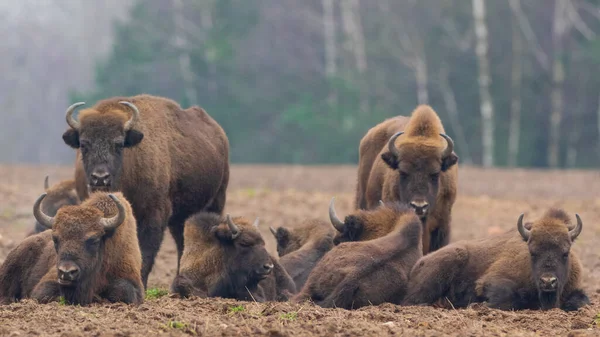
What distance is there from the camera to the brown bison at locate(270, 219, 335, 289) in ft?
39.9

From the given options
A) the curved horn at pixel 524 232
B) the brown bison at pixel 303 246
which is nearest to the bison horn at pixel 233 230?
the brown bison at pixel 303 246

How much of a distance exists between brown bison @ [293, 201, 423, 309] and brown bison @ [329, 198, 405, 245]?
1.42 feet

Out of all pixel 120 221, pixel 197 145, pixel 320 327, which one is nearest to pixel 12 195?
pixel 197 145

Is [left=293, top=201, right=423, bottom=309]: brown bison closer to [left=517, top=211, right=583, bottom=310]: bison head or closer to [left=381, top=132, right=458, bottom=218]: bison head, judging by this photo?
[left=517, top=211, right=583, bottom=310]: bison head

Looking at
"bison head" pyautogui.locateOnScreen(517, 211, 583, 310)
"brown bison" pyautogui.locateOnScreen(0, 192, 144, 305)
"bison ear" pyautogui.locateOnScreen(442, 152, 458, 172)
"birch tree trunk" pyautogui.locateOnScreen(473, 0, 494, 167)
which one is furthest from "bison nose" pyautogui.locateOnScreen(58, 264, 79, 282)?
"birch tree trunk" pyautogui.locateOnScreen(473, 0, 494, 167)

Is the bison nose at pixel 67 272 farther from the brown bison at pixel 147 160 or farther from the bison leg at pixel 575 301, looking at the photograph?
the bison leg at pixel 575 301

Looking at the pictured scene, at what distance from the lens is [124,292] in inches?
376

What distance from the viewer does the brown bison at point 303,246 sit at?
478 inches

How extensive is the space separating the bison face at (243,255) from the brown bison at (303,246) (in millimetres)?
1029

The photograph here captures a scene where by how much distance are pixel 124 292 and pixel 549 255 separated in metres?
4.08

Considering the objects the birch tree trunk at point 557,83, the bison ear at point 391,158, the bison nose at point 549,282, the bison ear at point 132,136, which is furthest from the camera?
the birch tree trunk at point 557,83

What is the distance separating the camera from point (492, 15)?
43.8m

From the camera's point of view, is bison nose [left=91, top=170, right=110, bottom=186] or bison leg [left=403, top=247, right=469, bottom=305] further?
bison nose [left=91, top=170, right=110, bottom=186]

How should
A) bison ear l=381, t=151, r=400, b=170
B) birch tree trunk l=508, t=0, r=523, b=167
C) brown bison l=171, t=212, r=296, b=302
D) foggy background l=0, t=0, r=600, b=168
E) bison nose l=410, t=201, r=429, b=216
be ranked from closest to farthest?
brown bison l=171, t=212, r=296, b=302, bison nose l=410, t=201, r=429, b=216, bison ear l=381, t=151, r=400, b=170, birch tree trunk l=508, t=0, r=523, b=167, foggy background l=0, t=0, r=600, b=168
